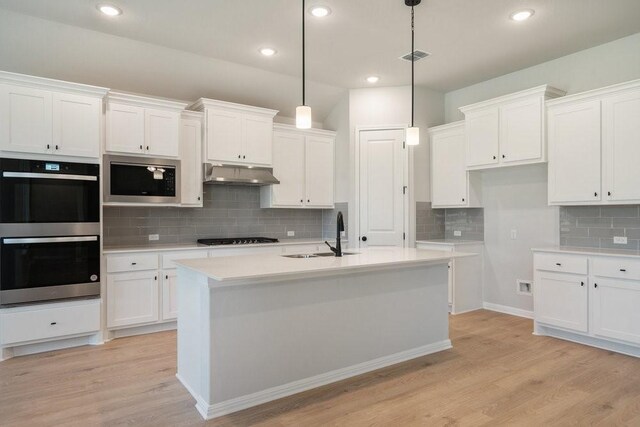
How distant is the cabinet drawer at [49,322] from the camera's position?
11.1ft

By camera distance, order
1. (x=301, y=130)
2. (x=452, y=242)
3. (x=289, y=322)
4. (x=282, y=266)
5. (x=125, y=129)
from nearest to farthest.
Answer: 1. (x=282, y=266)
2. (x=289, y=322)
3. (x=125, y=129)
4. (x=452, y=242)
5. (x=301, y=130)

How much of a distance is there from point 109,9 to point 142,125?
112 cm

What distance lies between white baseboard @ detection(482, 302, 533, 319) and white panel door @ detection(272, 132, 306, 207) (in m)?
2.82

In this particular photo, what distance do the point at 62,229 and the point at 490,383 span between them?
12.5ft

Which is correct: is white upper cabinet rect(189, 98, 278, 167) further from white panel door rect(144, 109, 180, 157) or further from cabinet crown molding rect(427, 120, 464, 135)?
cabinet crown molding rect(427, 120, 464, 135)

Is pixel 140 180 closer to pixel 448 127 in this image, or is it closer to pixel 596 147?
pixel 448 127

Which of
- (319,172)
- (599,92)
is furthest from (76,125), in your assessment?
(599,92)

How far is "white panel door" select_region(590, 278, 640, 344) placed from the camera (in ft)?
11.2

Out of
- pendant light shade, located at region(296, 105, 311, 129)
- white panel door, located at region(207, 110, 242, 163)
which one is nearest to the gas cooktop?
white panel door, located at region(207, 110, 242, 163)

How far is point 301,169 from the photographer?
548 centimetres

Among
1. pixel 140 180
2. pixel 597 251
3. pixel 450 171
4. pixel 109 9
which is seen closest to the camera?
pixel 109 9

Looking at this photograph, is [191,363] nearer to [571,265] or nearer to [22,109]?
[22,109]

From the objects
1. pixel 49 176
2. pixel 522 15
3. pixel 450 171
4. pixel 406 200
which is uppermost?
pixel 522 15

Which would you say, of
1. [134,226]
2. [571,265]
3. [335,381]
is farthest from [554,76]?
[134,226]
